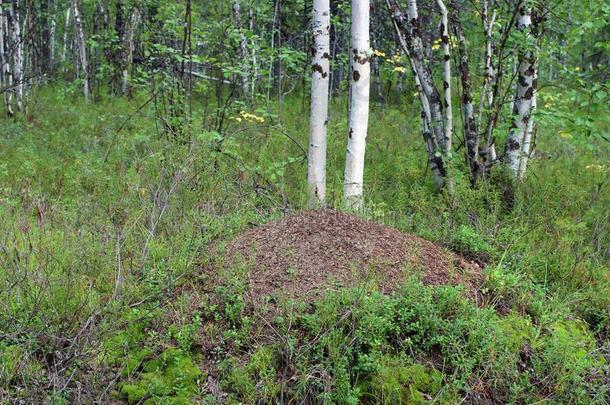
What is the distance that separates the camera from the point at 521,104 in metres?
7.77

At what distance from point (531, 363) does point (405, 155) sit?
5.51 meters

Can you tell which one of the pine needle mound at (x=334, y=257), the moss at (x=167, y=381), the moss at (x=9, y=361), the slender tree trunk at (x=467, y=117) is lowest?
the moss at (x=167, y=381)

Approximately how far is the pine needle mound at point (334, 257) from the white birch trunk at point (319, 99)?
149 cm

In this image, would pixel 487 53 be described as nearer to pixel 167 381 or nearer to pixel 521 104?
pixel 521 104

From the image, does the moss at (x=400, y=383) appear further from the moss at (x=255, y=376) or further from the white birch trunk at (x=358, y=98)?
the white birch trunk at (x=358, y=98)

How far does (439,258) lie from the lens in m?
4.97

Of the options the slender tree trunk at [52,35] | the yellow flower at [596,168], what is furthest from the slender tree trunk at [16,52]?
the yellow flower at [596,168]

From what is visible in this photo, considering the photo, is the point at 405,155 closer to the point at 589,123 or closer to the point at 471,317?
the point at 589,123

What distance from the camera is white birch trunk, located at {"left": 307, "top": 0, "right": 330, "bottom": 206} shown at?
6570mm

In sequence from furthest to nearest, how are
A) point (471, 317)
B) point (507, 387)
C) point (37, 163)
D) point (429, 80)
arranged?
point (37, 163)
point (429, 80)
point (471, 317)
point (507, 387)

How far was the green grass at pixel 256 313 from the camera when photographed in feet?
12.0

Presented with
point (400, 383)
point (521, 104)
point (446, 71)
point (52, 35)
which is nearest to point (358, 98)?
point (446, 71)

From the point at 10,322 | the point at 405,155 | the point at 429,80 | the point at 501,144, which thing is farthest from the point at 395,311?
the point at 501,144

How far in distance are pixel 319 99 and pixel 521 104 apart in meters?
3.12
